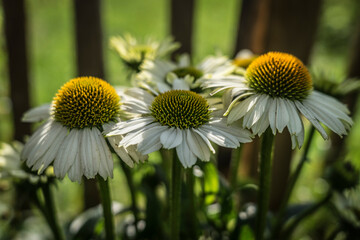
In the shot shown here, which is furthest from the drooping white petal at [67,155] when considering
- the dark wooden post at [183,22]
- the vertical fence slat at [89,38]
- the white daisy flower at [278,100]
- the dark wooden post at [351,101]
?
the dark wooden post at [351,101]

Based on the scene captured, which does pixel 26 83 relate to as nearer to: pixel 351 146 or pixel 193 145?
pixel 193 145

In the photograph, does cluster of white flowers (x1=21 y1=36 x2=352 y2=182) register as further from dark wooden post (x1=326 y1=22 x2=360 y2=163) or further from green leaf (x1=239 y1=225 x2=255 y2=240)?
dark wooden post (x1=326 y1=22 x2=360 y2=163)

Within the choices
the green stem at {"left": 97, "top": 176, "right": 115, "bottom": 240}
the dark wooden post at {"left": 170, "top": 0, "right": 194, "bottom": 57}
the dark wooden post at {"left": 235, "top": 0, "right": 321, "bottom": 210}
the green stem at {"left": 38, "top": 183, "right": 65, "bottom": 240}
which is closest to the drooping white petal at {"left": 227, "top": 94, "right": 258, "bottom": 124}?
the green stem at {"left": 97, "top": 176, "right": 115, "bottom": 240}

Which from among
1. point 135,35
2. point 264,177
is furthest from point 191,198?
point 135,35

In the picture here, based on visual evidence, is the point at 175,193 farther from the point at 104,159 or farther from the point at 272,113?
the point at 272,113

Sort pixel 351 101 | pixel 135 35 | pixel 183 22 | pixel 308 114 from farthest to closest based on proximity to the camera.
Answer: pixel 135 35 < pixel 351 101 < pixel 183 22 < pixel 308 114

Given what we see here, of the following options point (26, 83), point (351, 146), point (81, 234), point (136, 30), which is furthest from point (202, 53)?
point (81, 234)
